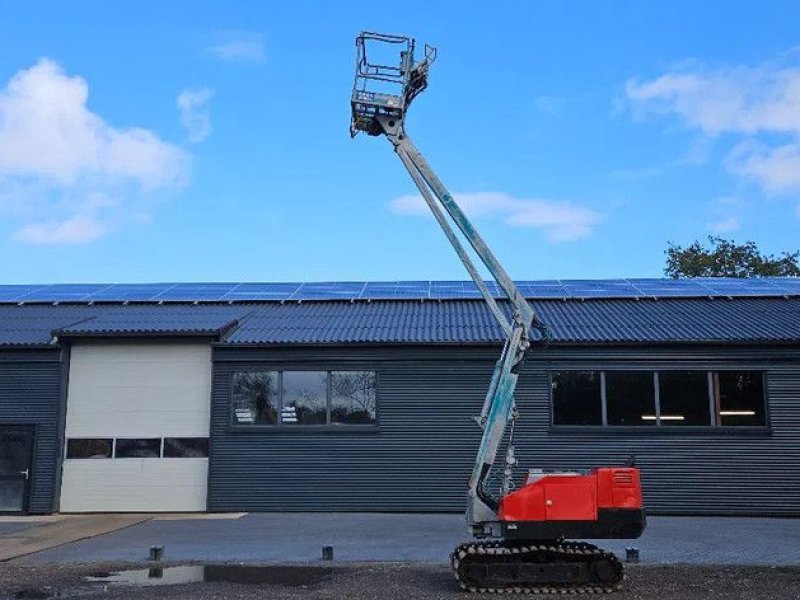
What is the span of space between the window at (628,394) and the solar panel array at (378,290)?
452 cm

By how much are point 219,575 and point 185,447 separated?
7639mm

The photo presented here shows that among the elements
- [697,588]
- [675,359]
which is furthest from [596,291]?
[697,588]

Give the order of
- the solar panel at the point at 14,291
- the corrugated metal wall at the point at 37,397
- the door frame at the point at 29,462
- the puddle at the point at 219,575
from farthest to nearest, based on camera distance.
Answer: the solar panel at the point at 14,291 → the corrugated metal wall at the point at 37,397 → the door frame at the point at 29,462 → the puddle at the point at 219,575

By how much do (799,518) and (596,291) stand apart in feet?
26.3

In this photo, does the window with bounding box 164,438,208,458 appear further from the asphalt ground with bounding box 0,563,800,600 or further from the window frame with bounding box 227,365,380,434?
the asphalt ground with bounding box 0,563,800,600

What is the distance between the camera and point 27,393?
1803 cm

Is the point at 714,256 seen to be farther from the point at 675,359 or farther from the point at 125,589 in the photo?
the point at 125,589

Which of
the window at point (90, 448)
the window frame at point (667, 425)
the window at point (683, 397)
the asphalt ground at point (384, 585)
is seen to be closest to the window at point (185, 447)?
the window at point (90, 448)

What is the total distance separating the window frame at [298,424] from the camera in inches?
685

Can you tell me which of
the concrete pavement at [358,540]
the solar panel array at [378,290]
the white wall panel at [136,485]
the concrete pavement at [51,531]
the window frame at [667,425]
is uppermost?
the solar panel array at [378,290]

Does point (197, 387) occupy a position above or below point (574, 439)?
above

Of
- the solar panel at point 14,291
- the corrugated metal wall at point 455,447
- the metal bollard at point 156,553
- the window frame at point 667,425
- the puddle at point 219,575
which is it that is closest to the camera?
the puddle at point 219,575

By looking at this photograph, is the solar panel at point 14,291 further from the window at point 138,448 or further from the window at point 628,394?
the window at point 628,394

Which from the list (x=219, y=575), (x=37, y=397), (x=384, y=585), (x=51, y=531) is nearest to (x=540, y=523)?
(x=384, y=585)
